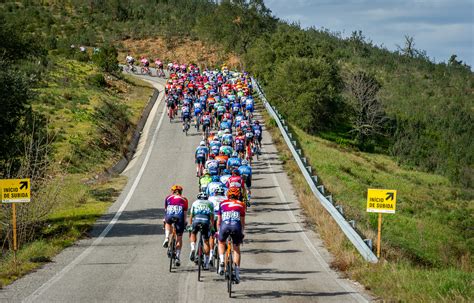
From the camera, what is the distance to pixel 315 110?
178 feet

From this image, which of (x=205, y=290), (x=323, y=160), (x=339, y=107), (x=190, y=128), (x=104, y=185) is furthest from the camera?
(x=339, y=107)

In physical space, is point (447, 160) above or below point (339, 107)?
below

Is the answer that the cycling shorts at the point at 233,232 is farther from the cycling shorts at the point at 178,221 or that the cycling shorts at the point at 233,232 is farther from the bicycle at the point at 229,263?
the cycling shorts at the point at 178,221

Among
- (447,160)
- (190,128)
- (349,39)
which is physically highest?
(349,39)

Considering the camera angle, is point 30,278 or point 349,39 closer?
point 30,278

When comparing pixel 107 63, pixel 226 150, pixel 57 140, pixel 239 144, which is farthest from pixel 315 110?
pixel 226 150

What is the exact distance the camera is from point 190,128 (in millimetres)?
42719

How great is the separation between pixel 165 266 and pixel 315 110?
40891 millimetres

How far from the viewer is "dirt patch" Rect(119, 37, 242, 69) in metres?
86.6

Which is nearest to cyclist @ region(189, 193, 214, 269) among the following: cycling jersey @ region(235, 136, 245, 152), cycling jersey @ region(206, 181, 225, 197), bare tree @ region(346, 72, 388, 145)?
cycling jersey @ region(206, 181, 225, 197)

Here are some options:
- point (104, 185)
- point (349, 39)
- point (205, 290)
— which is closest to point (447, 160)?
point (104, 185)

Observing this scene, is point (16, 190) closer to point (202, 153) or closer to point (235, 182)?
point (235, 182)

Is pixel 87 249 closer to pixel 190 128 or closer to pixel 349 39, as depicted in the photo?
pixel 190 128

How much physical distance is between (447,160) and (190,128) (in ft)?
125
